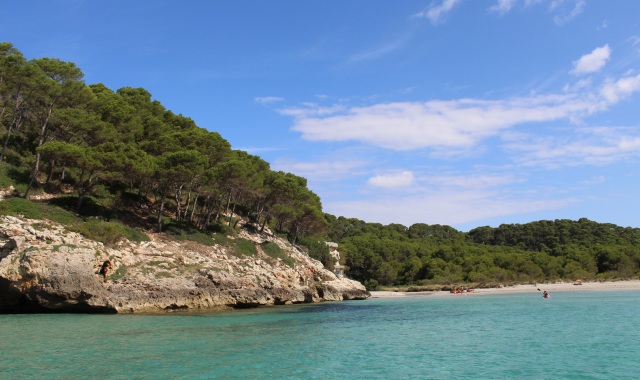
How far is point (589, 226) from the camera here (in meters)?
100

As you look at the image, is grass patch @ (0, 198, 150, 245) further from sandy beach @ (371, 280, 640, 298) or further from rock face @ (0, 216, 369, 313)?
sandy beach @ (371, 280, 640, 298)

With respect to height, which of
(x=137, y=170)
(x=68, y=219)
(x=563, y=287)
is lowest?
(x=563, y=287)

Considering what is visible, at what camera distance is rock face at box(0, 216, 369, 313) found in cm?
2616

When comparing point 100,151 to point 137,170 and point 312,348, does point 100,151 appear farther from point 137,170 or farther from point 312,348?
point 312,348

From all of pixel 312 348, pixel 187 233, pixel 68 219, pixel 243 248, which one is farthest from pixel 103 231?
pixel 312 348

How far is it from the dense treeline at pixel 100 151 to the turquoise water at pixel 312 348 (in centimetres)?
1481

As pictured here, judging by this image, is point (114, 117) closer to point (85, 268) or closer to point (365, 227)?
point (85, 268)

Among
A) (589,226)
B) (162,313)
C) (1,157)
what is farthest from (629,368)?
(589,226)

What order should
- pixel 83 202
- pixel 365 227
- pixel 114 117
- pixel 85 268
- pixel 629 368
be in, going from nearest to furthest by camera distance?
pixel 629 368 → pixel 85 268 → pixel 83 202 → pixel 114 117 → pixel 365 227

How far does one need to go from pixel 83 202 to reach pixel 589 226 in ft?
341

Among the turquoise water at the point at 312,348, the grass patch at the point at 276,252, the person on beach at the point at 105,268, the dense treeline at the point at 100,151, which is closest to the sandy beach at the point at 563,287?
the grass patch at the point at 276,252

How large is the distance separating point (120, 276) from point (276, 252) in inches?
812

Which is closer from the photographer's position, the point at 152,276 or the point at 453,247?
the point at 152,276

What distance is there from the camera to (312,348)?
17375mm
